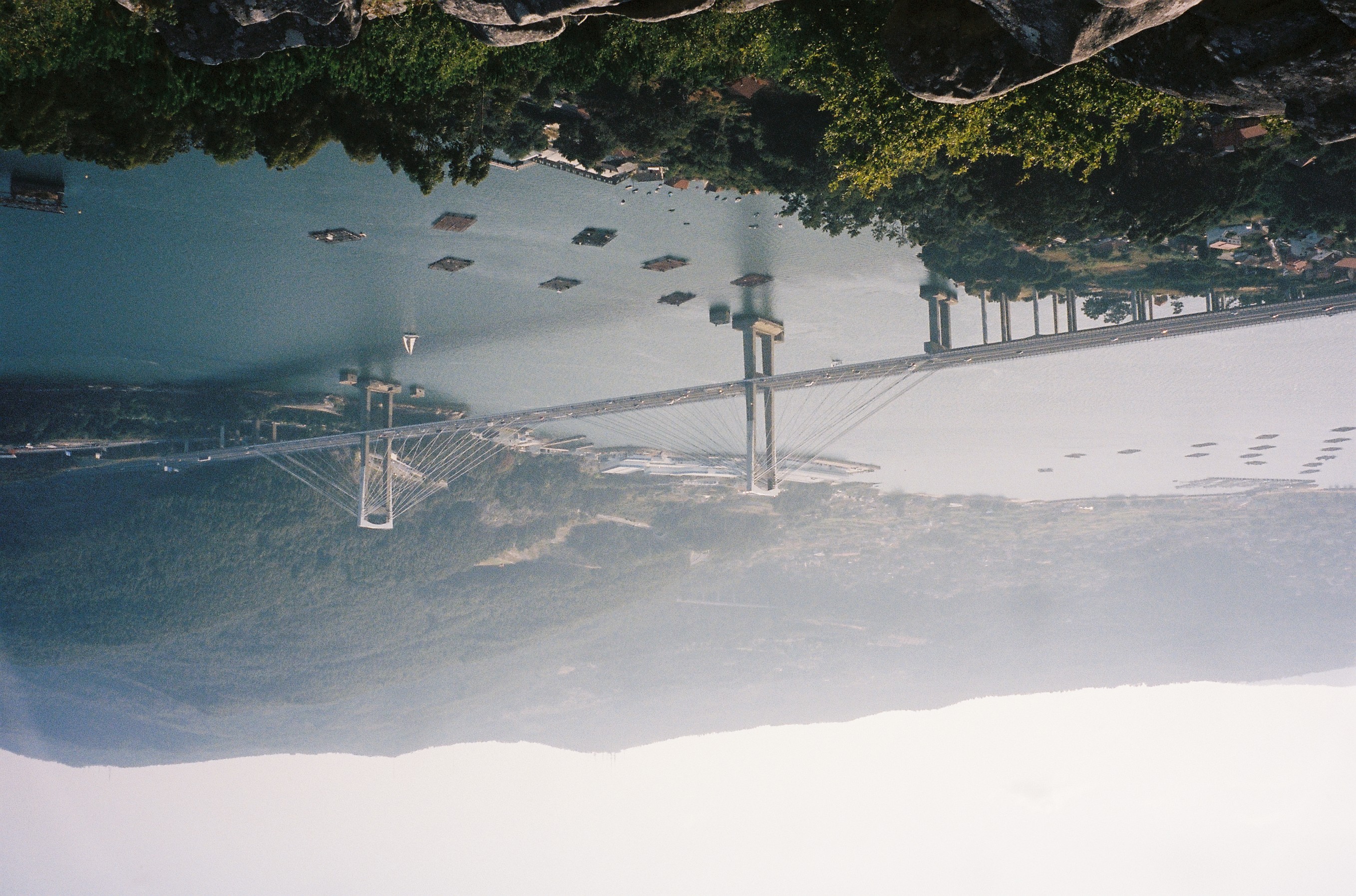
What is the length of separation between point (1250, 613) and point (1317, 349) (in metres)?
105

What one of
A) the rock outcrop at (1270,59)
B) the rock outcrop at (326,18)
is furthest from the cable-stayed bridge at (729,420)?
the rock outcrop at (326,18)

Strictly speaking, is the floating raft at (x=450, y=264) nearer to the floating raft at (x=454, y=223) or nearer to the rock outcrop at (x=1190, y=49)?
the floating raft at (x=454, y=223)

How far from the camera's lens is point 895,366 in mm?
23156

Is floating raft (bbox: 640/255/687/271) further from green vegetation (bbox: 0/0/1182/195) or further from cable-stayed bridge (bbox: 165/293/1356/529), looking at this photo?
green vegetation (bbox: 0/0/1182/195)

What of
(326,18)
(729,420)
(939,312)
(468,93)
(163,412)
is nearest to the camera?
(326,18)

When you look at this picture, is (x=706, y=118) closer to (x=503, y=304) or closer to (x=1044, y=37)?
Result: (x=1044, y=37)

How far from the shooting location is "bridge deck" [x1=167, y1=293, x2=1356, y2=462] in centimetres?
1848

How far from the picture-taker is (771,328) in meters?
25.8

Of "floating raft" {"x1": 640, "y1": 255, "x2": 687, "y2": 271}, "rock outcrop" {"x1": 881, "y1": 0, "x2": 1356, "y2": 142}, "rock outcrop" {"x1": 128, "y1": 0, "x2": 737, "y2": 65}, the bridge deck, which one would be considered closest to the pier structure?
the bridge deck

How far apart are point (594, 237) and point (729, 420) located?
1800 cm

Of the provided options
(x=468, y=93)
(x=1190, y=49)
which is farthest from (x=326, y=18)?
(x=1190, y=49)

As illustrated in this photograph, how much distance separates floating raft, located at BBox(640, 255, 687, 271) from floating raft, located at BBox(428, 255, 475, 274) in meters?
4.36

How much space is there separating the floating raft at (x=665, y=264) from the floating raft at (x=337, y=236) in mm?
6643

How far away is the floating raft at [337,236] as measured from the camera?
20.3 meters
